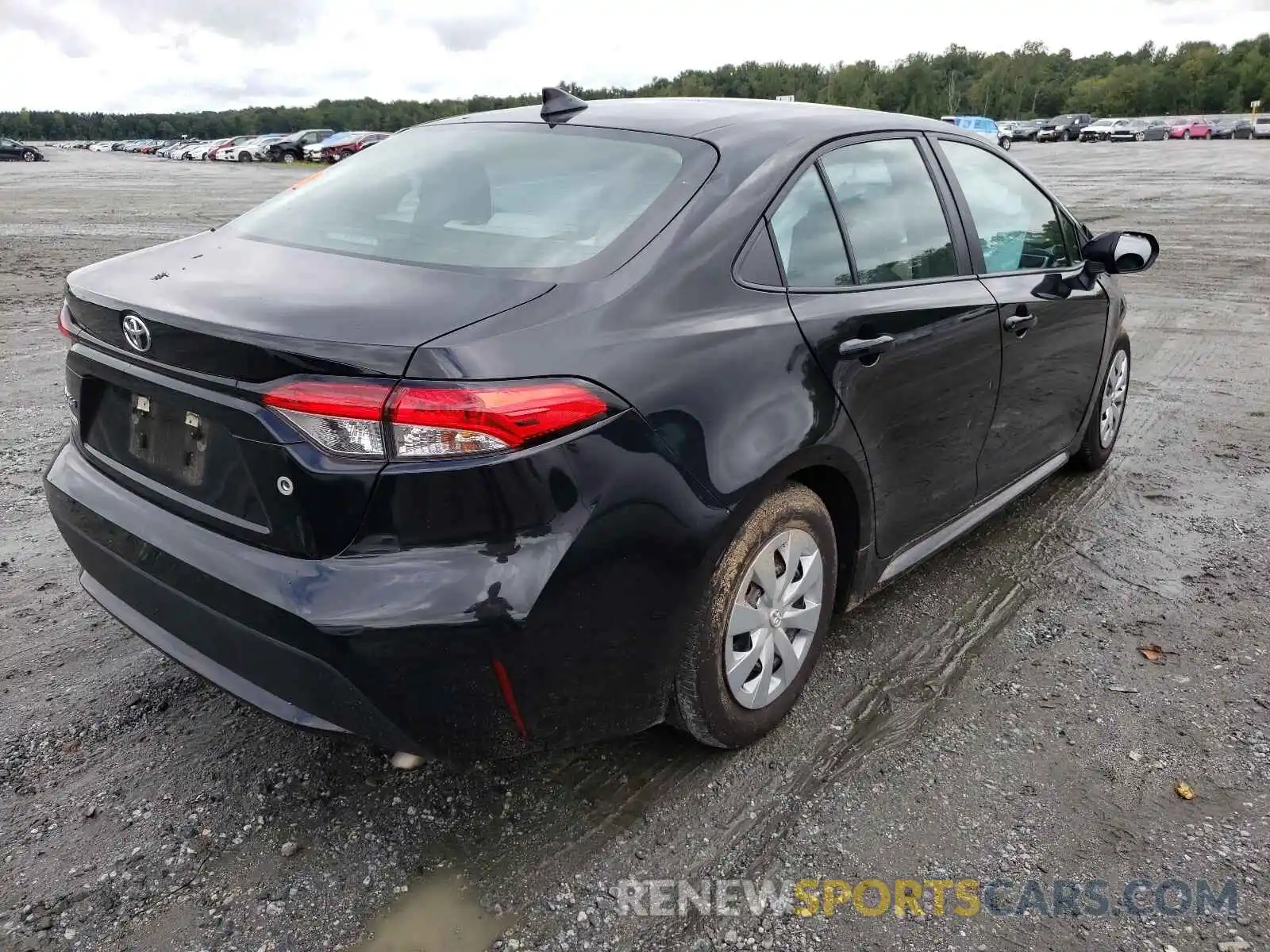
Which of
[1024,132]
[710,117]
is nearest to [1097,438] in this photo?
[710,117]

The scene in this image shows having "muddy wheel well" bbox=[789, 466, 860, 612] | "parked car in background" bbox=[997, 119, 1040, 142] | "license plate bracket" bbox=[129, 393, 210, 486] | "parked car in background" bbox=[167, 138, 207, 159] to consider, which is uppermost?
"license plate bracket" bbox=[129, 393, 210, 486]

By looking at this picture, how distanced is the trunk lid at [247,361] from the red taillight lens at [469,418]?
0.22ft

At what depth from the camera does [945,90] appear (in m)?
127

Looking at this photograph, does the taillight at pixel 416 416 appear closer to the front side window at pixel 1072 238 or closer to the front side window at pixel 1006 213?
the front side window at pixel 1006 213

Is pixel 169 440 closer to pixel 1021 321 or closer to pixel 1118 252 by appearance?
pixel 1021 321

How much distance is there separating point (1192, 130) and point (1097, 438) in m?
73.1

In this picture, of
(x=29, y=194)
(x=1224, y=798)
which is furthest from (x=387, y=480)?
(x=29, y=194)

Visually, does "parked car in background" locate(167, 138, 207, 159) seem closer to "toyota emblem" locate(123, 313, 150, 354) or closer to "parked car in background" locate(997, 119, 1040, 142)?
"parked car in background" locate(997, 119, 1040, 142)

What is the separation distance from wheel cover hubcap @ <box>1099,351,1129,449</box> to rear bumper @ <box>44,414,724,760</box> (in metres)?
3.23

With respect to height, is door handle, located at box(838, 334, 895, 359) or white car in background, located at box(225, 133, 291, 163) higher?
door handle, located at box(838, 334, 895, 359)

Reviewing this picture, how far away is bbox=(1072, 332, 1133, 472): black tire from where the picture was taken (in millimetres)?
4597

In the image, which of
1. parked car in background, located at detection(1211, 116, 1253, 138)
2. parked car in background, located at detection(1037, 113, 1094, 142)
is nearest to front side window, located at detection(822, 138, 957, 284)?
parked car in background, located at detection(1211, 116, 1253, 138)

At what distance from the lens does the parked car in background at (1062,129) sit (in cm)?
6769

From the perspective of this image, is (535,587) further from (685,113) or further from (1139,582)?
(1139,582)
